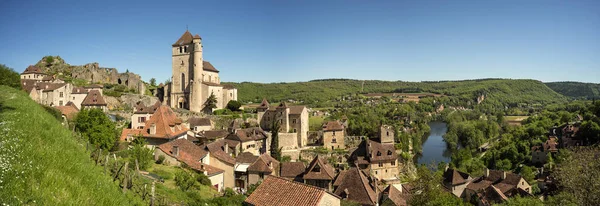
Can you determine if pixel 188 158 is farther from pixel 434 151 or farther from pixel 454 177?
pixel 434 151

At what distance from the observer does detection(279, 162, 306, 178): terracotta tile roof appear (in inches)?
1271

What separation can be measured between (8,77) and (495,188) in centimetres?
4698

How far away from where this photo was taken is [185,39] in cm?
5438

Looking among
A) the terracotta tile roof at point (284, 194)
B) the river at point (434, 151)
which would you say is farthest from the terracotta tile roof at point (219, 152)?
the river at point (434, 151)

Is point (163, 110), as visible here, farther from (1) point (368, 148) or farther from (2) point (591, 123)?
(2) point (591, 123)

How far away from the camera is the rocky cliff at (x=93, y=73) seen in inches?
2323

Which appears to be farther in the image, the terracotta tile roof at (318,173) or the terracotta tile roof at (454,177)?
the terracotta tile roof at (454,177)

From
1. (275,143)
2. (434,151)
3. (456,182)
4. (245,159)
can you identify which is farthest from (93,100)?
(434,151)

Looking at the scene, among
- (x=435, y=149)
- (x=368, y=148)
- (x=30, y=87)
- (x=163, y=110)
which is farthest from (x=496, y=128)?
(x=30, y=87)

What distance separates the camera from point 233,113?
52.8 meters

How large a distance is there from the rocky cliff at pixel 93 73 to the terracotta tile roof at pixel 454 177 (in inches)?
1843

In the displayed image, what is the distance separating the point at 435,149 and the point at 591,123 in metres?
28.4

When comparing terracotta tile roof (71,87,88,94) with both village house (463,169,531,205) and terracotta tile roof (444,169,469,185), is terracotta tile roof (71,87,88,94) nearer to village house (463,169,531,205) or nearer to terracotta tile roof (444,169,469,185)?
terracotta tile roof (444,169,469,185)

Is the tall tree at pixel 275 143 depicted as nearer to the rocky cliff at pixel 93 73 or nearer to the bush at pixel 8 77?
the bush at pixel 8 77
